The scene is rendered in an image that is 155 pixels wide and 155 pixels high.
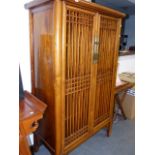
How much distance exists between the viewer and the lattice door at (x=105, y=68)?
1.75 meters

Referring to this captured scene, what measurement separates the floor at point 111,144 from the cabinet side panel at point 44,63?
22.0 inches

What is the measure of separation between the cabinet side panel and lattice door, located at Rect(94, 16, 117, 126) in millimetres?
599

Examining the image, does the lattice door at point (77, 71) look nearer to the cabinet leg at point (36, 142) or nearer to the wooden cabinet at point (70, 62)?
the wooden cabinet at point (70, 62)

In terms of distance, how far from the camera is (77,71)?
1.55m

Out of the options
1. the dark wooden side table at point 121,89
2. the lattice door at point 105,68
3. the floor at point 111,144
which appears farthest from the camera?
the dark wooden side table at point 121,89

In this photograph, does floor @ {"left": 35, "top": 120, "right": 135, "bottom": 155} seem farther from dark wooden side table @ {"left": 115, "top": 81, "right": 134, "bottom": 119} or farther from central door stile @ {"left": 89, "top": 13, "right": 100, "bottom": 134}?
dark wooden side table @ {"left": 115, "top": 81, "right": 134, "bottom": 119}

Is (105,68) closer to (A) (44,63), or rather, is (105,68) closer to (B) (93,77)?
(B) (93,77)

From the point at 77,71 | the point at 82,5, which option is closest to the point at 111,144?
the point at 77,71

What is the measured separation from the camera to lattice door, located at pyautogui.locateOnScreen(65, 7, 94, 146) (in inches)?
55.5

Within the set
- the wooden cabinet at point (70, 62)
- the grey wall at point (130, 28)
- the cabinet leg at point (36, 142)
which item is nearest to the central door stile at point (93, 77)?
the wooden cabinet at point (70, 62)

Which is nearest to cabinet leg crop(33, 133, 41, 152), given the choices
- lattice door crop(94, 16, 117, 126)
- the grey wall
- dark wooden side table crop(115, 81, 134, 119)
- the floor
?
the floor

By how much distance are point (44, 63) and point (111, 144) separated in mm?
1458
